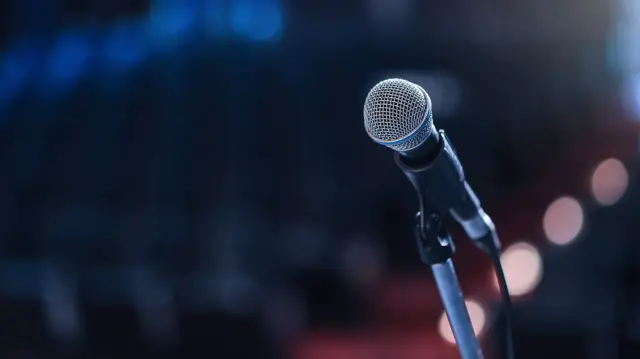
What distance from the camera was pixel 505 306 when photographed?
78cm

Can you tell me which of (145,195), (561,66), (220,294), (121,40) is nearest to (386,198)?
(220,294)

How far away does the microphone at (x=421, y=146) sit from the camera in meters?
0.59

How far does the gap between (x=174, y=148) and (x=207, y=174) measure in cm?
41

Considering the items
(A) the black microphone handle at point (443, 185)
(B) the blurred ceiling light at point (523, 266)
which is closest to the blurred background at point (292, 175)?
(B) the blurred ceiling light at point (523, 266)

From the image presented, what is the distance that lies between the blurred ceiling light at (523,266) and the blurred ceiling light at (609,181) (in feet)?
1.30

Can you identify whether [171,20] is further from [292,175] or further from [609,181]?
[609,181]

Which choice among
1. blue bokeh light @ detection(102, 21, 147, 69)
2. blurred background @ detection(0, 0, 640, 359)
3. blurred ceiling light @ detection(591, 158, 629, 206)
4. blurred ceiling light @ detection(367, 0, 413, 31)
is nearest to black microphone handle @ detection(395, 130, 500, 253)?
blurred background @ detection(0, 0, 640, 359)

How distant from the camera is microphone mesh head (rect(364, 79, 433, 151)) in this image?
0.58 m

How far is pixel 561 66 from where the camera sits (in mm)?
5109

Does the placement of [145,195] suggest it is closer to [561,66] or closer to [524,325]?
[524,325]

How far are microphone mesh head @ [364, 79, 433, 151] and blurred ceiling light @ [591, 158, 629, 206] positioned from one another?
8.85ft

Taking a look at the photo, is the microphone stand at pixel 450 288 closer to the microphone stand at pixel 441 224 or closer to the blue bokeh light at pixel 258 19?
the microphone stand at pixel 441 224

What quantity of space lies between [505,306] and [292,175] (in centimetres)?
393

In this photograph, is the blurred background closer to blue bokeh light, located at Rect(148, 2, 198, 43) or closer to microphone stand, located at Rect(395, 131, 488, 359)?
blue bokeh light, located at Rect(148, 2, 198, 43)
